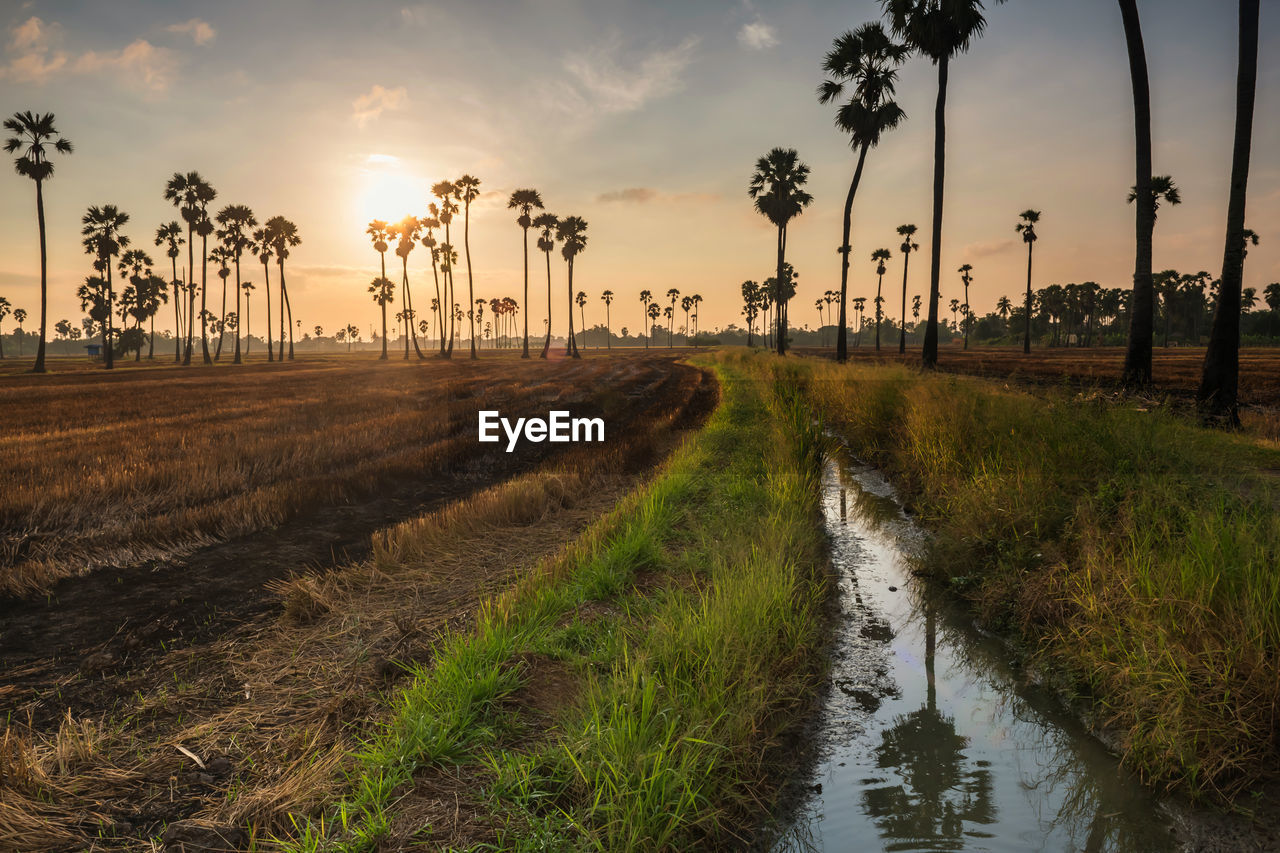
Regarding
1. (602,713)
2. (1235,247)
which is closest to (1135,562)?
(602,713)

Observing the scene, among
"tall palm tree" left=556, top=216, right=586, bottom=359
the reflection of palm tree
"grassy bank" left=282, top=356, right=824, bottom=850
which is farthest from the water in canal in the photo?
"tall palm tree" left=556, top=216, right=586, bottom=359

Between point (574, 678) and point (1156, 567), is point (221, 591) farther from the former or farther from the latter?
point (1156, 567)

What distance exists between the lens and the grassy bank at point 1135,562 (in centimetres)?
347

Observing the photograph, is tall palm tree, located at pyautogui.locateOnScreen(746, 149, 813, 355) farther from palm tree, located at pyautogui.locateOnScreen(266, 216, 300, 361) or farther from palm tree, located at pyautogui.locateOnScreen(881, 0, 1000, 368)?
palm tree, located at pyautogui.locateOnScreen(266, 216, 300, 361)

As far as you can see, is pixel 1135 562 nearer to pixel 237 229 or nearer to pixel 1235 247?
pixel 1235 247

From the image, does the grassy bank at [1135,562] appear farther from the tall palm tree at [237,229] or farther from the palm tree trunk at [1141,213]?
the tall palm tree at [237,229]

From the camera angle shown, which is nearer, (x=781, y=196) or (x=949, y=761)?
(x=949, y=761)

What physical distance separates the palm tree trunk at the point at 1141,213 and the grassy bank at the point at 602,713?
13.5 meters

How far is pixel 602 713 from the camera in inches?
142

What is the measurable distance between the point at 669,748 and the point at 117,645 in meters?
5.00

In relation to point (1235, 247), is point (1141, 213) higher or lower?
higher

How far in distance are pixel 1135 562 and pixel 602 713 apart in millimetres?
4167

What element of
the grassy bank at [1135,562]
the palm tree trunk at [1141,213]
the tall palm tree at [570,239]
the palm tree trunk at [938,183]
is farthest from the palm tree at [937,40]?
the tall palm tree at [570,239]

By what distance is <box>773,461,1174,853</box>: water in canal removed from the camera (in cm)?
321
